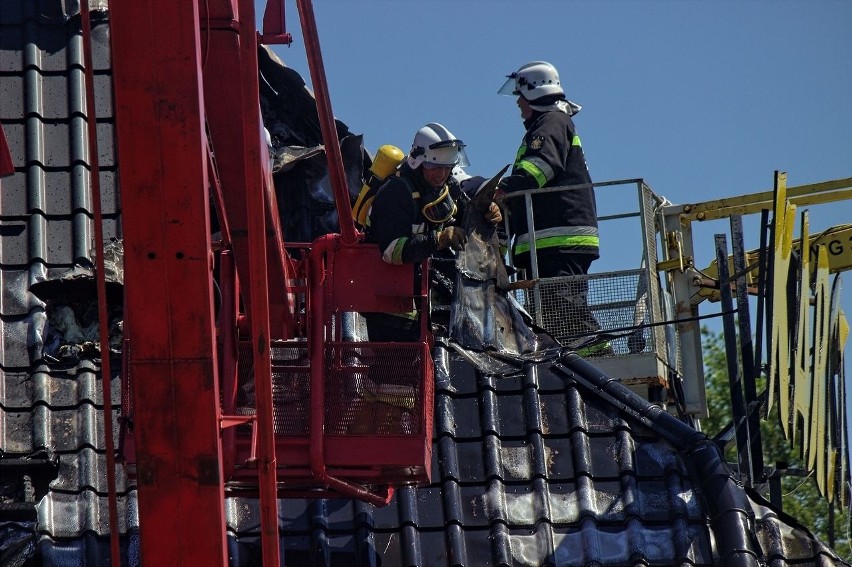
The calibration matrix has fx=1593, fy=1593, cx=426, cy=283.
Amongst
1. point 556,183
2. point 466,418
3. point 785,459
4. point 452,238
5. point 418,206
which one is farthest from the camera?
point 785,459

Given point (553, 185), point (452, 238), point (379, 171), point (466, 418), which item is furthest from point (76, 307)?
point (553, 185)

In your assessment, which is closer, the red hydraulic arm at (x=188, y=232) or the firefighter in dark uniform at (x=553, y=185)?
the red hydraulic arm at (x=188, y=232)

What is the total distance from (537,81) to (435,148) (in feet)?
8.12

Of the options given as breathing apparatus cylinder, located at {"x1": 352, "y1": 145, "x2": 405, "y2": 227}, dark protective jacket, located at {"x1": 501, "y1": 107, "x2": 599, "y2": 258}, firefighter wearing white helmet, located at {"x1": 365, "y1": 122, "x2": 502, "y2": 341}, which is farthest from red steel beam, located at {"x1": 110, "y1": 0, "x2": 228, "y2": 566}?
dark protective jacket, located at {"x1": 501, "y1": 107, "x2": 599, "y2": 258}

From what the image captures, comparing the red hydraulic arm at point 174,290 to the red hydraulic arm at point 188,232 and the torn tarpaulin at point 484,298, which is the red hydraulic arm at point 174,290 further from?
the torn tarpaulin at point 484,298

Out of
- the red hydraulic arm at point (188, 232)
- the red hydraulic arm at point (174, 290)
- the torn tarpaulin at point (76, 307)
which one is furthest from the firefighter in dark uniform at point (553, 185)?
the red hydraulic arm at point (174, 290)

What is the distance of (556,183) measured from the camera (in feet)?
36.0

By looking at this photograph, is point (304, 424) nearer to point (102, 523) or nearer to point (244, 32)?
point (102, 523)

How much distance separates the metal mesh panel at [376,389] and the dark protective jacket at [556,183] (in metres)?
3.07

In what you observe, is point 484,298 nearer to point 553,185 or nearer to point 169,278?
point 553,185

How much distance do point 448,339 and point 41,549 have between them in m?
2.95

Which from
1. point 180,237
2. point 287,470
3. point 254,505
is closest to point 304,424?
point 287,470

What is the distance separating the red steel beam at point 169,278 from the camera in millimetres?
5676

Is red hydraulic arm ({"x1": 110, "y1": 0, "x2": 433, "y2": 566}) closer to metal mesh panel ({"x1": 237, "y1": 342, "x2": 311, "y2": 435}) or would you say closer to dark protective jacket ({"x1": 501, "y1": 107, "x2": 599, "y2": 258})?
metal mesh panel ({"x1": 237, "y1": 342, "x2": 311, "y2": 435})
